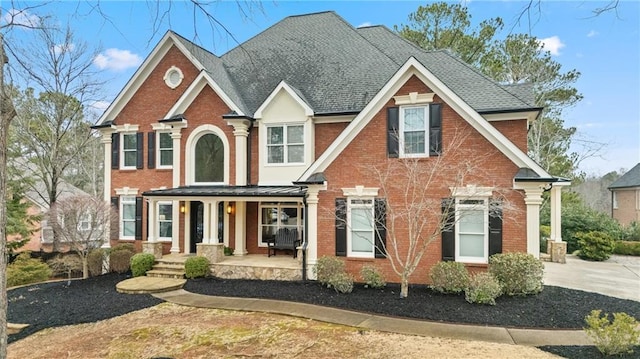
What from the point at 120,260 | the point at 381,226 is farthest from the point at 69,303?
the point at 381,226

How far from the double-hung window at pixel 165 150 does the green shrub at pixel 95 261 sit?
444 cm

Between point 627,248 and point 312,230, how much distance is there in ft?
62.3

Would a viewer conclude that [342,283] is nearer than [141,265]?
Yes

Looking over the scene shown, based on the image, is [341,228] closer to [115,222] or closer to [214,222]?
[214,222]

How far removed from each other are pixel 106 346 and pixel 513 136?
12821mm

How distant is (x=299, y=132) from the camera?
1466 centimetres

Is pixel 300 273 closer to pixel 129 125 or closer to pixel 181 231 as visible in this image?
pixel 181 231

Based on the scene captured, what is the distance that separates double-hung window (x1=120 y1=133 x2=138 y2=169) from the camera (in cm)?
1692

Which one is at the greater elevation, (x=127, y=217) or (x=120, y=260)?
(x=127, y=217)

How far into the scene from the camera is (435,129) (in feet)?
37.9

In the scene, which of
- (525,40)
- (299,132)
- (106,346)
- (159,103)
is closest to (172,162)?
(159,103)

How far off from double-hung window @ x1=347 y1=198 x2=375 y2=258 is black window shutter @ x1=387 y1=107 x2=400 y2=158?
1735 mm

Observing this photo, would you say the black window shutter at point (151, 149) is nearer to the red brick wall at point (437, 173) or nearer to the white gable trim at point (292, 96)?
the white gable trim at point (292, 96)

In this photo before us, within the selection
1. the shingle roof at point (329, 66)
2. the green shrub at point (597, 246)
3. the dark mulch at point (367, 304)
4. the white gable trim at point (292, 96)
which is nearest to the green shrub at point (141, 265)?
the dark mulch at point (367, 304)
